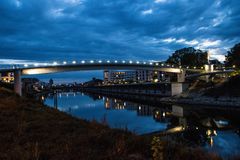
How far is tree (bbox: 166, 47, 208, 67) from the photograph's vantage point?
124m

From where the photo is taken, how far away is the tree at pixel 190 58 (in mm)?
124469

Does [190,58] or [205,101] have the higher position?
[190,58]

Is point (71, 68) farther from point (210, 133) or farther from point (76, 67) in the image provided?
point (210, 133)

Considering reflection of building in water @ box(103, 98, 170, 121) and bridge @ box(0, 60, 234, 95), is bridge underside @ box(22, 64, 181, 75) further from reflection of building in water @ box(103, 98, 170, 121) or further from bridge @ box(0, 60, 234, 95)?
reflection of building in water @ box(103, 98, 170, 121)

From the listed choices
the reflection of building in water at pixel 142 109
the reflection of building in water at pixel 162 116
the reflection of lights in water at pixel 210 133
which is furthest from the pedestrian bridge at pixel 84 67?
the reflection of lights in water at pixel 210 133

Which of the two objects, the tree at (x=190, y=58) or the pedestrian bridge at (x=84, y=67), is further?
the tree at (x=190, y=58)

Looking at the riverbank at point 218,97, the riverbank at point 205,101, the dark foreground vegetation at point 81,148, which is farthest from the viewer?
the riverbank at point 218,97

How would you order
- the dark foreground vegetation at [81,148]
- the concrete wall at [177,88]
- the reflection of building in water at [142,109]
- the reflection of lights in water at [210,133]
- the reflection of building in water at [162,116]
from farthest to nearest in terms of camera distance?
the concrete wall at [177,88], the reflection of building in water at [142,109], the reflection of building in water at [162,116], the reflection of lights in water at [210,133], the dark foreground vegetation at [81,148]

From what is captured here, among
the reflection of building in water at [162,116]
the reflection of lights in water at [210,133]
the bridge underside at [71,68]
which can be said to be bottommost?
the reflection of building in water at [162,116]

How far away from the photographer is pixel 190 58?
4894 inches

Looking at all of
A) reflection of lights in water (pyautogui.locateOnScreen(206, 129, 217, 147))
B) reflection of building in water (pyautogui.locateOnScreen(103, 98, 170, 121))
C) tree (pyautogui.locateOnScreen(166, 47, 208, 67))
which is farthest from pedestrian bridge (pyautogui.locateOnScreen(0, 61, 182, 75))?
tree (pyautogui.locateOnScreen(166, 47, 208, 67))

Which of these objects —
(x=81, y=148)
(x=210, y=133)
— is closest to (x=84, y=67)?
(x=210, y=133)

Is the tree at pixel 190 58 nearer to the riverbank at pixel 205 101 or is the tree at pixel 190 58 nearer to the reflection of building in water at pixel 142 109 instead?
the riverbank at pixel 205 101

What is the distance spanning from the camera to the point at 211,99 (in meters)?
55.9
